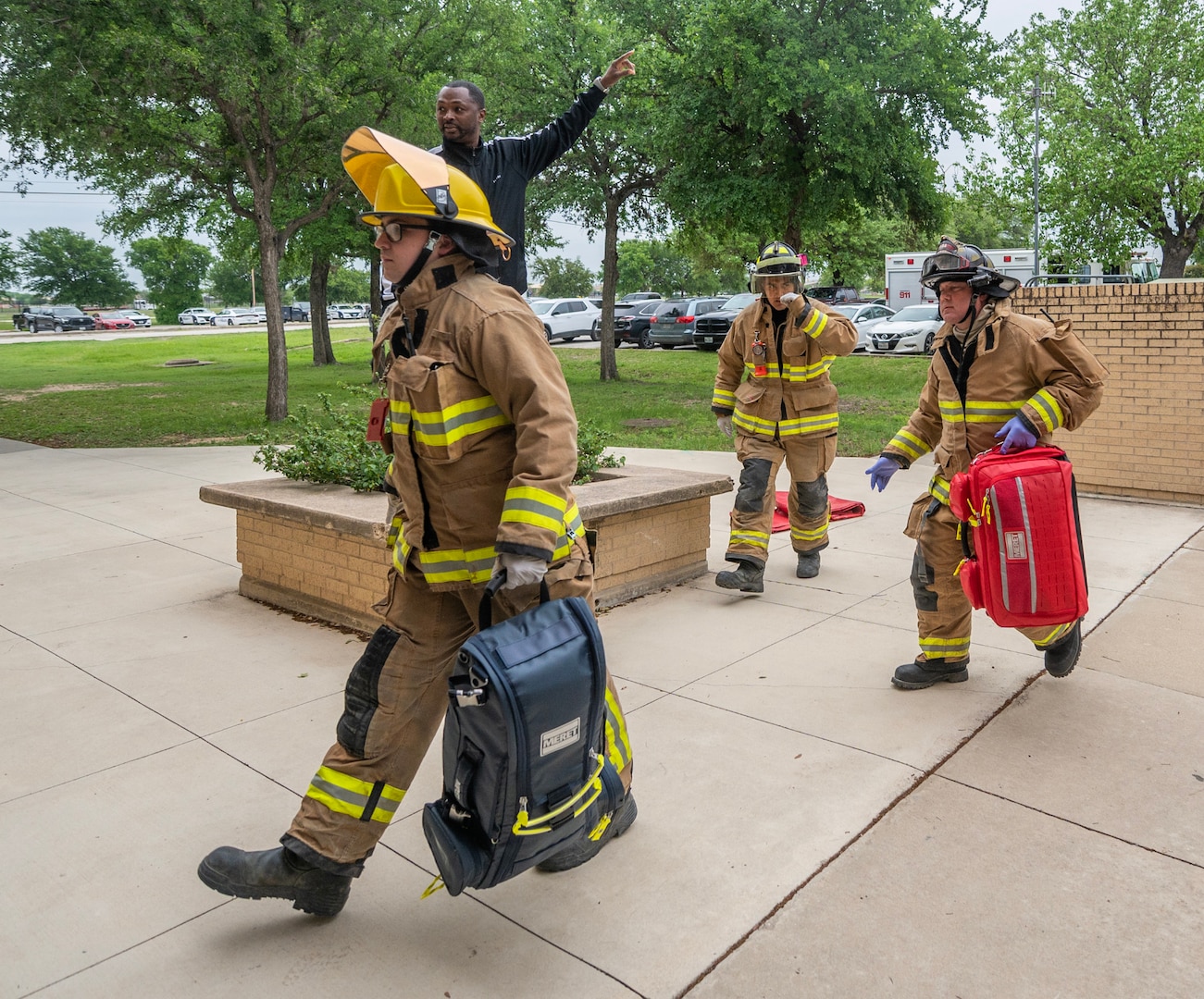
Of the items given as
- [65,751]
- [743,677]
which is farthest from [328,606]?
[743,677]

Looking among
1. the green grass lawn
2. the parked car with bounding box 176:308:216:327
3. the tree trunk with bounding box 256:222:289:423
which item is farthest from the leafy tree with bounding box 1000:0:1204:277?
the parked car with bounding box 176:308:216:327

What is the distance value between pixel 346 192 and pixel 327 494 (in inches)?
648

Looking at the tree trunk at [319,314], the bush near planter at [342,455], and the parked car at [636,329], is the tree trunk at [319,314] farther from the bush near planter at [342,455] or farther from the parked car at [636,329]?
the bush near planter at [342,455]

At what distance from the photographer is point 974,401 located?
444cm

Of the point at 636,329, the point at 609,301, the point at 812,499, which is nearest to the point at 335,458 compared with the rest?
the point at 812,499

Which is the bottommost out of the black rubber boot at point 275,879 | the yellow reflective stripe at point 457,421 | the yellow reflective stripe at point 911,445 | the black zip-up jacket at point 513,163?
the black rubber boot at point 275,879

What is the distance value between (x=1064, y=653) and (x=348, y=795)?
3023 mm

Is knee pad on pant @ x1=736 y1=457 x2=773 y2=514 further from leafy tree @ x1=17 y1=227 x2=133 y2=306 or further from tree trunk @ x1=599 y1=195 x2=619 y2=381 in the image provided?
leafy tree @ x1=17 y1=227 x2=133 y2=306

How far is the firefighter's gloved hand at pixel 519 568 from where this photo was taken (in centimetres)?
258

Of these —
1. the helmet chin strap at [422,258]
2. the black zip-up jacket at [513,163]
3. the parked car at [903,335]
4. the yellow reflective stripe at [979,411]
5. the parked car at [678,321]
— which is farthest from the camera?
the parked car at [678,321]

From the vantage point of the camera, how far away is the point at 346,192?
20797 millimetres

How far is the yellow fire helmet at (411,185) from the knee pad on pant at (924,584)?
2532mm

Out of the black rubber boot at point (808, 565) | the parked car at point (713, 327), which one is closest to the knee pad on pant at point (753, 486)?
the black rubber boot at point (808, 565)

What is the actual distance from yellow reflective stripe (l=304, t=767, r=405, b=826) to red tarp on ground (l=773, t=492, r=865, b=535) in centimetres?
524
